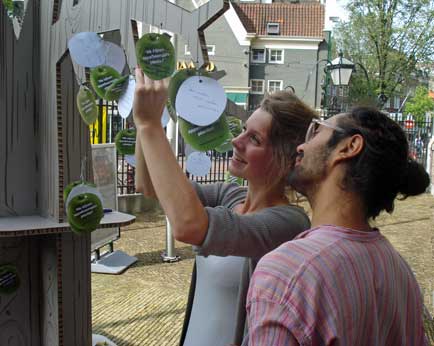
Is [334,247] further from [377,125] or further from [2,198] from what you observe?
[2,198]

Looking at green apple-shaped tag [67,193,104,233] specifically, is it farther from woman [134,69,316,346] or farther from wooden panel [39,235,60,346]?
wooden panel [39,235,60,346]

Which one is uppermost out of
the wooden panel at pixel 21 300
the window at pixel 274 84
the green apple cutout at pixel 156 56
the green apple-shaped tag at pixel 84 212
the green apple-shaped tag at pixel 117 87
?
the window at pixel 274 84

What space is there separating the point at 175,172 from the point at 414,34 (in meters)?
19.0

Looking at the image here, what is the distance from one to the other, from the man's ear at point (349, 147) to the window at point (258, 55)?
26.1 metres

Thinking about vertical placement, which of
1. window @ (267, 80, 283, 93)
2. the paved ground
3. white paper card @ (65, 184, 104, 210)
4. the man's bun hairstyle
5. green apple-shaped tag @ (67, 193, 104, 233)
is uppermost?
window @ (267, 80, 283, 93)

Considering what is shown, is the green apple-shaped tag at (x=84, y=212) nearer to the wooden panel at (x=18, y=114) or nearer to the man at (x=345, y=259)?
the wooden panel at (x=18, y=114)

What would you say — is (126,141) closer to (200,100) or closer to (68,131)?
(200,100)

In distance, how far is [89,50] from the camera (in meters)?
1.27

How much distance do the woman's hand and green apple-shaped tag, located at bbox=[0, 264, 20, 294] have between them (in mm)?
1162

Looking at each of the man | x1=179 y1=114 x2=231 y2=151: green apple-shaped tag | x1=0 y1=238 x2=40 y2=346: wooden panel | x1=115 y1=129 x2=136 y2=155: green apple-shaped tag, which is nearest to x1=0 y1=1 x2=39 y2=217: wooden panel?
x1=0 y1=238 x2=40 y2=346: wooden panel

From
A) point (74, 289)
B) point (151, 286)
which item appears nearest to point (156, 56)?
point (74, 289)

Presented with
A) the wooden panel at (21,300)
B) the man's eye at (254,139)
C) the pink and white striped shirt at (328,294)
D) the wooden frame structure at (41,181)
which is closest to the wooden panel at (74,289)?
the wooden frame structure at (41,181)

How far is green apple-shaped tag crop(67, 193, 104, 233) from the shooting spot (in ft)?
4.84

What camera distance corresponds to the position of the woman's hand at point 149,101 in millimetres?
1036
